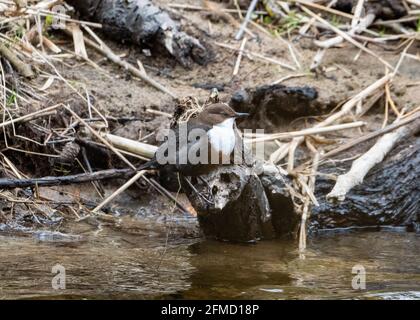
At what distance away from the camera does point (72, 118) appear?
6.61 metres

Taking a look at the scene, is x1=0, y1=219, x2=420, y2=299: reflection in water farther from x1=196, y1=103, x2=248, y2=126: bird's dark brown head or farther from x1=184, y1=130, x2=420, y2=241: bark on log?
x1=196, y1=103, x2=248, y2=126: bird's dark brown head

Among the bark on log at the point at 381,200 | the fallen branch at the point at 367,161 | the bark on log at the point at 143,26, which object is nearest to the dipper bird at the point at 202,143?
the fallen branch at the point at 367,161

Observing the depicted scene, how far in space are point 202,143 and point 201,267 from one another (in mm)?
754

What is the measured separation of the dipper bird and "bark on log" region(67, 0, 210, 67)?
2223mm

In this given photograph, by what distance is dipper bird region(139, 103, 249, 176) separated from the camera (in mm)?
5277

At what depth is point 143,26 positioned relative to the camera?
24.8ft

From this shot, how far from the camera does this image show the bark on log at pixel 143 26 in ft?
24.8

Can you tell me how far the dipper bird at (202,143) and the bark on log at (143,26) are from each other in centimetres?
222

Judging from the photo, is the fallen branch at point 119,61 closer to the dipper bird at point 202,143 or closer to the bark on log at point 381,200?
the bark on log at point 381,200

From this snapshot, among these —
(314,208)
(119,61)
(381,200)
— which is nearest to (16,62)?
(119,61)

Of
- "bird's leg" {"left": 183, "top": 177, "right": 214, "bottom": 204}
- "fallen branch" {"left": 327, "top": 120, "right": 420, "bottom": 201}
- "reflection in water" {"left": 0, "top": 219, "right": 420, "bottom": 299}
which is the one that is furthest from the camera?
"fallen branch" {"left": 327, "top": 120, "right": 420, "bottom": 201}

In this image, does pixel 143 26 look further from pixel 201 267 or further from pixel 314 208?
pixel 201 267

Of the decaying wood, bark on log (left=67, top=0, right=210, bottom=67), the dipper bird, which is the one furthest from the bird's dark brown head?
bark on log (left=67, top=0, right=210, bottom=67)
